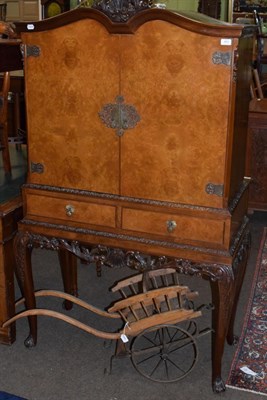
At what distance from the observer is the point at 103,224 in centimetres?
241

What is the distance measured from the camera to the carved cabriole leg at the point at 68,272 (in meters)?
3.12

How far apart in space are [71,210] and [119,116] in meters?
0.49

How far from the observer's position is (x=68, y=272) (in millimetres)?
3201

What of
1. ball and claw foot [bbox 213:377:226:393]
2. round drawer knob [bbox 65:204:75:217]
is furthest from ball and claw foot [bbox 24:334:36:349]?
ball and claw foot [bbox 213:377:226:393]

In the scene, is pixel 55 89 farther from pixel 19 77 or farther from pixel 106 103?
pixel 19 77

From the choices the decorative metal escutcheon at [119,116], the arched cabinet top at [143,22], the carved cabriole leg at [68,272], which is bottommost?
the carved cabriole leg at [68,272]

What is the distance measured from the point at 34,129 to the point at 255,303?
1.69 meters

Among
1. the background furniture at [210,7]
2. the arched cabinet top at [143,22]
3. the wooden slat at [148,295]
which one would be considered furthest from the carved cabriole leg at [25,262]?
the background furniture at [210,7]

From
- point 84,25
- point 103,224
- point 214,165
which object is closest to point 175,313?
point 103,224

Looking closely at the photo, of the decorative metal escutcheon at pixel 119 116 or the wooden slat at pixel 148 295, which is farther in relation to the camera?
the wooden slat at pixel 148 295

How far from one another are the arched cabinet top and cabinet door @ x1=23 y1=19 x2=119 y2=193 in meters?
0.03

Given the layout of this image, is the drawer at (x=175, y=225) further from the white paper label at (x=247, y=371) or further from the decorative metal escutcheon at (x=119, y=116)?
the white paper label at (x=247, y=371)

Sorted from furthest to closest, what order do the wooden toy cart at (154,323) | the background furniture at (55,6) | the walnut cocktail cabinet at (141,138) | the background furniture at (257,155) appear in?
the background furniture at (55,6) → the background furniture at (257,155) → the wooden toy cart at (154,323) → the walnut cocktail cabinet at (141,138)

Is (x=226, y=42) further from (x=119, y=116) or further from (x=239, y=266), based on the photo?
(x=239, y=266)
